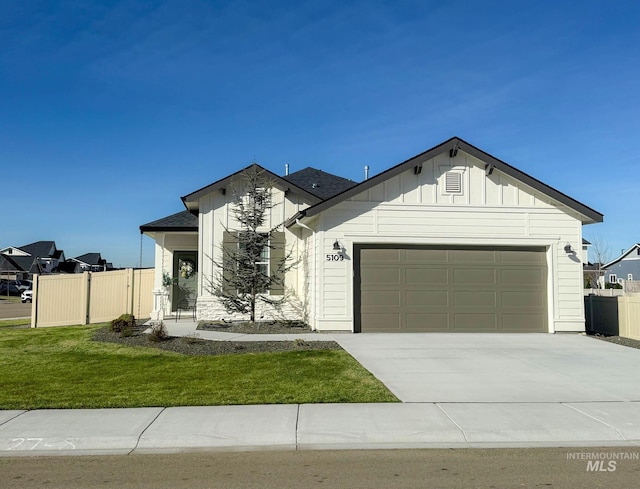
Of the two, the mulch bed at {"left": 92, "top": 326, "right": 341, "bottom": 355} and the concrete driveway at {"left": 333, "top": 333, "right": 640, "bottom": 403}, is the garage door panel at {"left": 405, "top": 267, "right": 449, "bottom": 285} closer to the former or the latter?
the concrete driveway at {"left": 333, "top": 333, "right": 640, "bottom": 403}

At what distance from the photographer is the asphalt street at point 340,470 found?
200 inches

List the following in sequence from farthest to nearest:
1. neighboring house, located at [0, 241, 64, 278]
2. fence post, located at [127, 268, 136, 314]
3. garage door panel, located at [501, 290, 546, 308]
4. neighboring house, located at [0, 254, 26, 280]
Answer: neighboring house, located at [0, 241, 64, 278] → neighboring house, located at [0, 254, 26, 280] → fence post, located at [127, 268, 136, 314] → garage door panel, located at [501, 290, 546, 308]

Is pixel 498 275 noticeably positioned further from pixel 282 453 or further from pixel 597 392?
pixel 282 453

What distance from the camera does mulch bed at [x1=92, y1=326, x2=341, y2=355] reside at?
473 inches

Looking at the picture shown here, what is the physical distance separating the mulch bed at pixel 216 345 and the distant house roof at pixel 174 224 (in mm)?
5317

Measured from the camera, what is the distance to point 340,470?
215 inches

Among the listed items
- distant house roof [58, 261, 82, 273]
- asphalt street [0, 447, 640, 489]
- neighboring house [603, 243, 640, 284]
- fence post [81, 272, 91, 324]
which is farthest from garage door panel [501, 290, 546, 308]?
distant house roof [58, 261, 82, 273]

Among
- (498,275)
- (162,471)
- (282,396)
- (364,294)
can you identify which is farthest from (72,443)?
(498,275)

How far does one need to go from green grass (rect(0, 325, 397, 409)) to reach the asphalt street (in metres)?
1.96

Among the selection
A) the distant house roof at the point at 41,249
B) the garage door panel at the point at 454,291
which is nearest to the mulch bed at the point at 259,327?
the garage door panel at the point at 454,291

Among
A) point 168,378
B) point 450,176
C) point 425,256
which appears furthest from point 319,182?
point 168,378

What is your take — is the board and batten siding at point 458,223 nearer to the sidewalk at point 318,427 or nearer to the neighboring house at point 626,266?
the sidewalk at point 318,427

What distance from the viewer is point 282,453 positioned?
603cm

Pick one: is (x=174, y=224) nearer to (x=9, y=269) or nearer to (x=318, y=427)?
(x=318, y=427)
